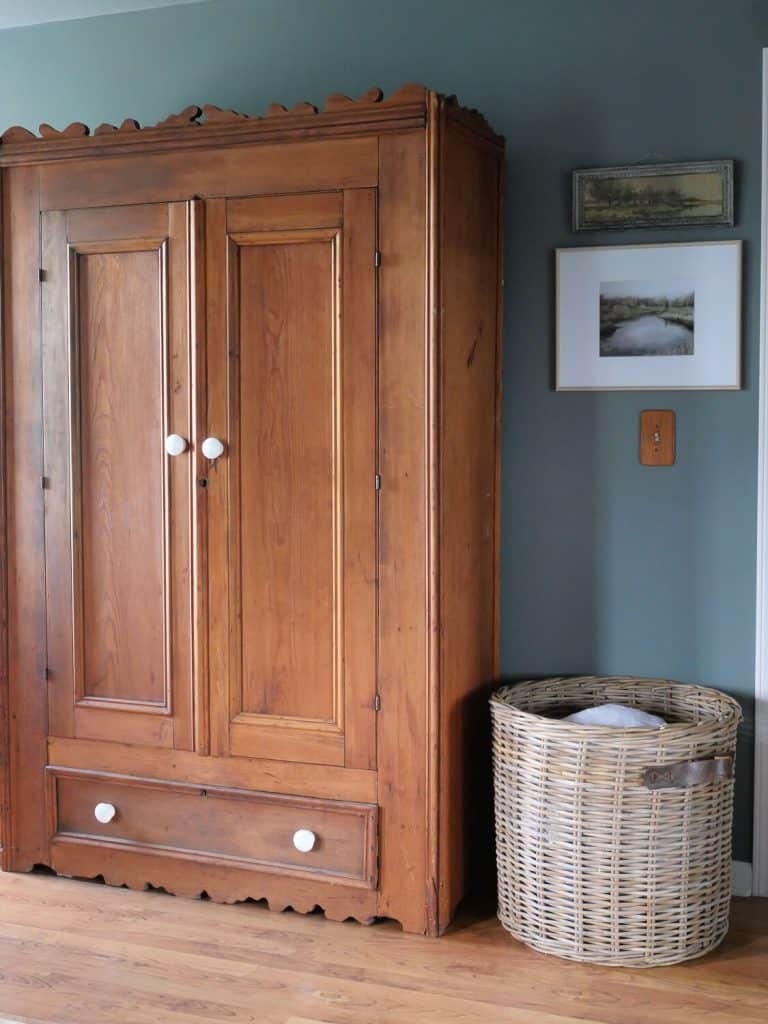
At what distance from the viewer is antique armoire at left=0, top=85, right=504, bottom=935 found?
2543 mm

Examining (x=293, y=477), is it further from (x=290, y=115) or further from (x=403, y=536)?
(x=290, y=115)

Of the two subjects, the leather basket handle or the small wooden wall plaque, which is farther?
the small wooden wall plaque

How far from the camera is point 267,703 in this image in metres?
2.70

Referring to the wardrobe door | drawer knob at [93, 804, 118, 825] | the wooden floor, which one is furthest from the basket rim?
drawer knob at [93, 804, 118, 825]

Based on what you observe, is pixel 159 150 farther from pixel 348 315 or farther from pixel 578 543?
pixel 578 543

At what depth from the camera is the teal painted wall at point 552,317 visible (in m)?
2.76

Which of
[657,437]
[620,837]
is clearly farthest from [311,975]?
[657,437]

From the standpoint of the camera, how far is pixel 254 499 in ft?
8.79

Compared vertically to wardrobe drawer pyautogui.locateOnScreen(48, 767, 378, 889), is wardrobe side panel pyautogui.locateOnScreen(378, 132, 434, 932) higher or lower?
higher

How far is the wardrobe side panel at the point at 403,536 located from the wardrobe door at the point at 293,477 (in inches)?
1.4

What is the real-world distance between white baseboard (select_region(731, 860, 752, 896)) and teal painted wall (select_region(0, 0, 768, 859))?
0.11 feet

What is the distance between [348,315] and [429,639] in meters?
0.76

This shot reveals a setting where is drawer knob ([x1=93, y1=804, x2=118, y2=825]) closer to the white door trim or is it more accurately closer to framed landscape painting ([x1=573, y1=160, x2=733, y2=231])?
the white door trim

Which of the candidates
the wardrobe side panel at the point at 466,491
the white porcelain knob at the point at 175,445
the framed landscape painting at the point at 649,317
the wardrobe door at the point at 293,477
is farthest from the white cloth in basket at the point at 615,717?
the white porcelain knob at the point at 175,445
